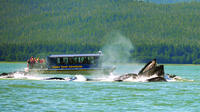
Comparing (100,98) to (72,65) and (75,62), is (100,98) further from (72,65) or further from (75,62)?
(75,62)

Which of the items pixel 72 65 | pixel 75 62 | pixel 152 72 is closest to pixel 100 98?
pixel 152 72

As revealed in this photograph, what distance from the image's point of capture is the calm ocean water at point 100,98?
36312 millimetres

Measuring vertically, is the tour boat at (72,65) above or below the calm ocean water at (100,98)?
above

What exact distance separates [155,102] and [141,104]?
1.96 meters

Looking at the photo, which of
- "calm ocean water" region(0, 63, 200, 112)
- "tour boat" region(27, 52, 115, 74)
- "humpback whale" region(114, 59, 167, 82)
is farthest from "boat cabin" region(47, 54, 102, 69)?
"calm ocean water" region(0, 63, 200, 112)

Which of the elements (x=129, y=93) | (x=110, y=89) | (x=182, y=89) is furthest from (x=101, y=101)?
(x=182, y=89)

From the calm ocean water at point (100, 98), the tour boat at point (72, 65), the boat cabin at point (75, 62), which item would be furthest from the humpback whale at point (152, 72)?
the boat cabin at point (75, 62)

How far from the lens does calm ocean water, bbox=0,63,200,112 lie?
3631 centimetres

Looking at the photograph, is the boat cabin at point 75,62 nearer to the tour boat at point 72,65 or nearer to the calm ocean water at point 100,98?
the tour boat at point 72,65

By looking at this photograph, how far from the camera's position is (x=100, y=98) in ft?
141

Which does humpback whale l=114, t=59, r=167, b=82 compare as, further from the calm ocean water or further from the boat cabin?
the boat cabin

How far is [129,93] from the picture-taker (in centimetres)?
4694

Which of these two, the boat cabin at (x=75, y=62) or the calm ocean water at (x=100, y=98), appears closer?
the calm ocean water at (x=100, y=98)

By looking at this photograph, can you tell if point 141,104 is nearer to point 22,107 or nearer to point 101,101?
point 101,101
